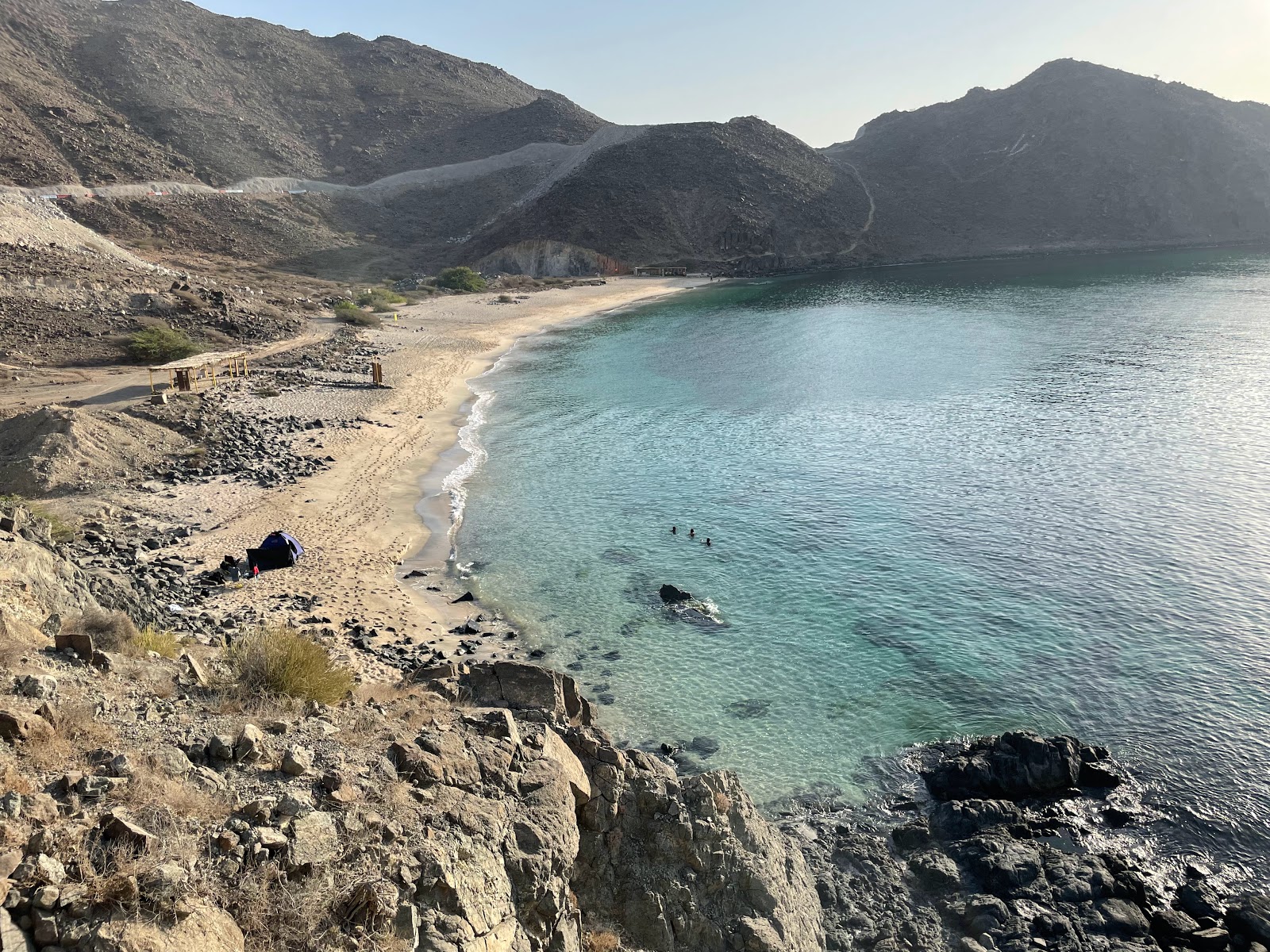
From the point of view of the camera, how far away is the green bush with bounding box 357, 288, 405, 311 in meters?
69.1

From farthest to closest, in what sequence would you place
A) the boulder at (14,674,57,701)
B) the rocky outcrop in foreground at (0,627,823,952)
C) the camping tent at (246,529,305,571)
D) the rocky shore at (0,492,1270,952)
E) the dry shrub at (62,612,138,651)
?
the camping tent at (246,529,305,571) → the dry shrub at (62,612,138,651) → the boulder at (14,674,57,701) → the rocky shore at (0,492,1270,952) → the rocky outcrop in foreground at (0,627,823,952)

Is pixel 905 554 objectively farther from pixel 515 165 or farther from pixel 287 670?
pixel 515 165

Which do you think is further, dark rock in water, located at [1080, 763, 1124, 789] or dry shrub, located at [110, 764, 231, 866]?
dark rock in water, located at [1080, 763, 1124, 789]

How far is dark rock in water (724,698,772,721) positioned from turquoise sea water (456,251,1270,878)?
8 cm

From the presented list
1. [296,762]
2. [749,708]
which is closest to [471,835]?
[296,762]

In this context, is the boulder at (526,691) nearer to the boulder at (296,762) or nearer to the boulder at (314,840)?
the boulder at (296,762)

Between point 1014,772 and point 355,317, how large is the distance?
5740 cm

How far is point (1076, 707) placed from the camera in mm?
16688

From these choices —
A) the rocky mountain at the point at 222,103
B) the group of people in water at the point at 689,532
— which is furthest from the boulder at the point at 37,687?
the rocky mountain at the point at 222,103

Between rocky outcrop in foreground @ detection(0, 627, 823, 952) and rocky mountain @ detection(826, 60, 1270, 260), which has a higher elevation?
rocky mountain @ detection(826, 60, 1270, 260)

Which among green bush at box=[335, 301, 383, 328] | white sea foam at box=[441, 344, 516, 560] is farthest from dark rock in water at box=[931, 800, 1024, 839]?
green bush at box=[335, 301, 383, 328]

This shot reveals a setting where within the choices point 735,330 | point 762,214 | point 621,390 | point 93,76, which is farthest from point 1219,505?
point 93,76

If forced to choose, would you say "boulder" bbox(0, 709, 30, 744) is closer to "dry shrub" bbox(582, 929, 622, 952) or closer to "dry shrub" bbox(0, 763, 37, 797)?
"dry shrub" bbox(0, 763, 37, 797)

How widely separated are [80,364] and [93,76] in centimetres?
9075
